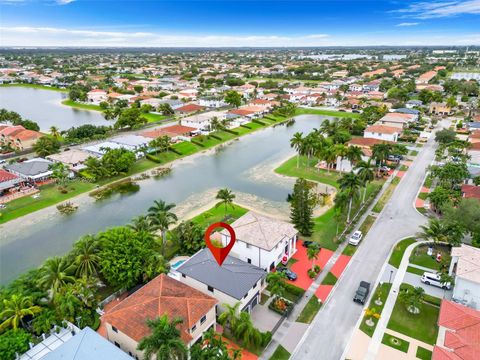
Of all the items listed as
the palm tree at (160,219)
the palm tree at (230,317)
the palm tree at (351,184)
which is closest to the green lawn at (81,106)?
the palm tree at (160,219)

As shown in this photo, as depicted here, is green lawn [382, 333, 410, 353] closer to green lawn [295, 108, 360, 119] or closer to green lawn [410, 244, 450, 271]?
green lawn [410, 244, 450, 271]

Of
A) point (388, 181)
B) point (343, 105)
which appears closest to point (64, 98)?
point (343, 105)

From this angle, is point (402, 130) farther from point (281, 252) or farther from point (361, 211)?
point (281, 252)

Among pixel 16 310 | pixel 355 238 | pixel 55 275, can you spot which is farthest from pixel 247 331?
pixel 355 238

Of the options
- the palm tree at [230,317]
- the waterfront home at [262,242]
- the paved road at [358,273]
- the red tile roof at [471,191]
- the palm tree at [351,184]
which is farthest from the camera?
the red tile roof at [471,191]

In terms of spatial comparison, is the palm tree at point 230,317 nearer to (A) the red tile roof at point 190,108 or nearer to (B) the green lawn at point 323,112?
(A) the red tile roof at point 190,108

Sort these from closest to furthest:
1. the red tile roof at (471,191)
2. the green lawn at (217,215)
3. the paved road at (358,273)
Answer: the paved road at (358,273) → the green lawn at (217,215) → the red tile roof at (471,191)
